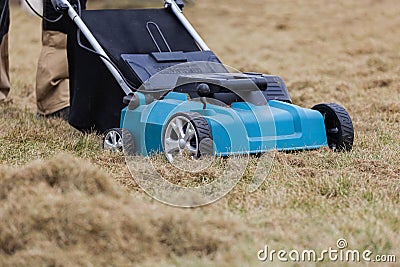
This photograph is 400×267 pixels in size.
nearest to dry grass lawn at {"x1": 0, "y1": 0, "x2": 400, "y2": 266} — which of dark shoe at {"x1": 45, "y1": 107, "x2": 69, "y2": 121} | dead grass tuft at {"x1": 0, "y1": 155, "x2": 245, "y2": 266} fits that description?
dead grass tuft at {"x1": 0, "y1": 155, "x2": 245, "y2": 266}

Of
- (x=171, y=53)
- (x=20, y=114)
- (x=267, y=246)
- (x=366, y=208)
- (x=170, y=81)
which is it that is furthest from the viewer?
(x=20, y=114)

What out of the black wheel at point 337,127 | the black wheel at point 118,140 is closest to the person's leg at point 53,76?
the black wheel at point 118,140

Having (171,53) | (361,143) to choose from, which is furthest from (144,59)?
(361,143)

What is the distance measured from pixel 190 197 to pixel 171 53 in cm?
119

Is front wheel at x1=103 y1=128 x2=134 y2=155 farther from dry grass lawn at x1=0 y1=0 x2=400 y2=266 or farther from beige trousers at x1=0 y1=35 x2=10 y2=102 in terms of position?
beige trousers at x1=0 y1=35 x2=10 y2=102

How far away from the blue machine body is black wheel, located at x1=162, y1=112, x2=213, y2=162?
0.04 meters

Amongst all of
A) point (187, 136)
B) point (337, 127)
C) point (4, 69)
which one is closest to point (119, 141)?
point (187, 136)

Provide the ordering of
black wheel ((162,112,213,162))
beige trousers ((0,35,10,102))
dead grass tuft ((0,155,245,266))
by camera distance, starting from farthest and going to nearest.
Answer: beige trousers ((0,35,10,102))
black wheel ((162,112,213,162))
dead grass tuft ((0,155,245,266))

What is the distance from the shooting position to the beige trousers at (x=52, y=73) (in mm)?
4320

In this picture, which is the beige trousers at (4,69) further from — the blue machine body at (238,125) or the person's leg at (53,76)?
the blue machine body at (238,125)

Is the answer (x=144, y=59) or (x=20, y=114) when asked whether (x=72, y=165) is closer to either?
(x=144, y=59)

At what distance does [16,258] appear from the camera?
2002mm

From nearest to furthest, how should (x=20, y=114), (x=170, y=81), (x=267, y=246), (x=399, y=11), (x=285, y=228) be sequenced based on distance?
1. (x=267, y=246)
2. (x=285, y=228)
3. (x=170, y=81)
4. (x=20, y=114)
5. (x=399, y=11)

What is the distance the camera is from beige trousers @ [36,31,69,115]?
4320 mm
